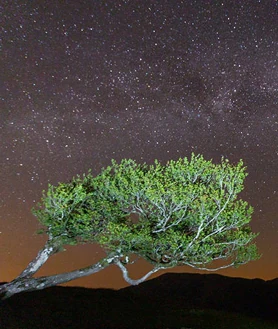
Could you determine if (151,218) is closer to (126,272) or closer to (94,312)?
(126,272)

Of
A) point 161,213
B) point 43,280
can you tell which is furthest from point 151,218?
point 43,280

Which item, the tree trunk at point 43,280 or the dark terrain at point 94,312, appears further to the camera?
the tree trunk at point 43,280

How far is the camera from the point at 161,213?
2561 centimetres

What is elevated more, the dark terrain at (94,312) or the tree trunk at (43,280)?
the tree trunk at (43,280)

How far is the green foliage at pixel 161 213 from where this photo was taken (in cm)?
2469

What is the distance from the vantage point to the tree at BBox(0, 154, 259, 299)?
24766 millimetres

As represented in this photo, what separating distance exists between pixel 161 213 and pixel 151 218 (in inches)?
42.3

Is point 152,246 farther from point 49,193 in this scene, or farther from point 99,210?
point 49,193

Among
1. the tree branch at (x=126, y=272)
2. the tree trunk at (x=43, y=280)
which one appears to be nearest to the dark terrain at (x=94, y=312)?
the tree trunk at (x=43, y=280)

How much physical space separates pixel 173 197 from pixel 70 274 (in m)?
9.67

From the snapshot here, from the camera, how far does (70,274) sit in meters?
26.8

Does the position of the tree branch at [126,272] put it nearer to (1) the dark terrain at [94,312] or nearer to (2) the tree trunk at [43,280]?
(2) the tree trunk at [43,280]

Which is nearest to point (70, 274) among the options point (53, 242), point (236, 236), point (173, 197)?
point (53, 242)

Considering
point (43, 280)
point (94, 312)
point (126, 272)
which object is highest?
point (43, 280)
